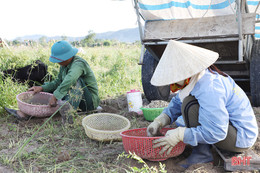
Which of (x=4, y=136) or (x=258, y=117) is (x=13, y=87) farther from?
(x=258, y=117)

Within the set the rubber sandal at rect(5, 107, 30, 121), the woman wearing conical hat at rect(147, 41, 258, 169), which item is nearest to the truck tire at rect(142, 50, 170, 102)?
the rubber sandal at rect(5, 107, 30, 121)

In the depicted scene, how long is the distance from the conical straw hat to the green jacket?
141 centimetres

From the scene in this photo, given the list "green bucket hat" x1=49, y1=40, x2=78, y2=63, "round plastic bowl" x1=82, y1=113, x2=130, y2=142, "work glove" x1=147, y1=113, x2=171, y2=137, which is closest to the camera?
"work glove" x1=147, y1=113, x2=171, y2=137

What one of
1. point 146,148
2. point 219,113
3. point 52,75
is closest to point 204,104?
point 219,113

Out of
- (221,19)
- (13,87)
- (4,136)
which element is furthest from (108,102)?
(221,19)

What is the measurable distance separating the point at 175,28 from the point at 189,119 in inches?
68.3

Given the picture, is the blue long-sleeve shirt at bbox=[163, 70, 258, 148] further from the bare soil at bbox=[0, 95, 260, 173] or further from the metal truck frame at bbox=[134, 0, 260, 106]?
the metal truck frame at bbox=[134, 0, 260, 106]

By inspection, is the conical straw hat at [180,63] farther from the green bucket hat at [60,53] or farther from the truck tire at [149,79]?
the truck tire at [149,79]

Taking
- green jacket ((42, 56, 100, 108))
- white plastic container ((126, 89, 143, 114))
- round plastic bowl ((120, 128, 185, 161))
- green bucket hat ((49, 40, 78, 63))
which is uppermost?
green bucket hat ((49, 40, 78, 63))

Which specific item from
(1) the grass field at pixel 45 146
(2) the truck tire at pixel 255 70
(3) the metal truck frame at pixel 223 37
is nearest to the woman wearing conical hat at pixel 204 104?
(1) the grass field at pixel 45 146

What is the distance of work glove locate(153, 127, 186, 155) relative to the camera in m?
1.75

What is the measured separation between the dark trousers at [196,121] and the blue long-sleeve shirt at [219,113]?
3cm

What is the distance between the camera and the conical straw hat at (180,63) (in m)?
1.68

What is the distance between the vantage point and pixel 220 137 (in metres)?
1.68
